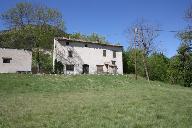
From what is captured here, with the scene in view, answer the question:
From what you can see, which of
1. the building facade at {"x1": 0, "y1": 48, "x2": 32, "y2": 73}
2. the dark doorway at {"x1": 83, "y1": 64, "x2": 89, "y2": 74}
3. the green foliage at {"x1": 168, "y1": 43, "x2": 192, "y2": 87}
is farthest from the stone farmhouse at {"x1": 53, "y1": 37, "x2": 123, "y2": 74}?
the green foliage at {"x1": 168, "y1": 43, "x2": 192, "y2": 87}

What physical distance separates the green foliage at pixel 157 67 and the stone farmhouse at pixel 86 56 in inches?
278

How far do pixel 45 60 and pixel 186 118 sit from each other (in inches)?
1991

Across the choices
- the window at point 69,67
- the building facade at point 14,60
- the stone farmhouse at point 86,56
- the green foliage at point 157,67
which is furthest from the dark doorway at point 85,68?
the green foliage at point 157,67

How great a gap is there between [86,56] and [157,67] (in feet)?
59.0

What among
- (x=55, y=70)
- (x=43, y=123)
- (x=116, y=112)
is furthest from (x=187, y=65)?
(x=43, y=123)

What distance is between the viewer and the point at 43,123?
432 inches

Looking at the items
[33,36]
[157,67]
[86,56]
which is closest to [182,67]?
[157,67]

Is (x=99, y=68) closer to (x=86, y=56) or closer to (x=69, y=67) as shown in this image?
(x=86, y=56)

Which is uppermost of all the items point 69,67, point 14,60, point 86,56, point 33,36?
Result: point 33,36

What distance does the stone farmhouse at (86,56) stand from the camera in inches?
2173

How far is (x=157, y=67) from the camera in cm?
6506

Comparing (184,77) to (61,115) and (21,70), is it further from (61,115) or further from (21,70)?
(61,115)

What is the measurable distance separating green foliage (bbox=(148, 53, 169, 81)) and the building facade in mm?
27297

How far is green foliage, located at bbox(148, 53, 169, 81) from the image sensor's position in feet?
207
